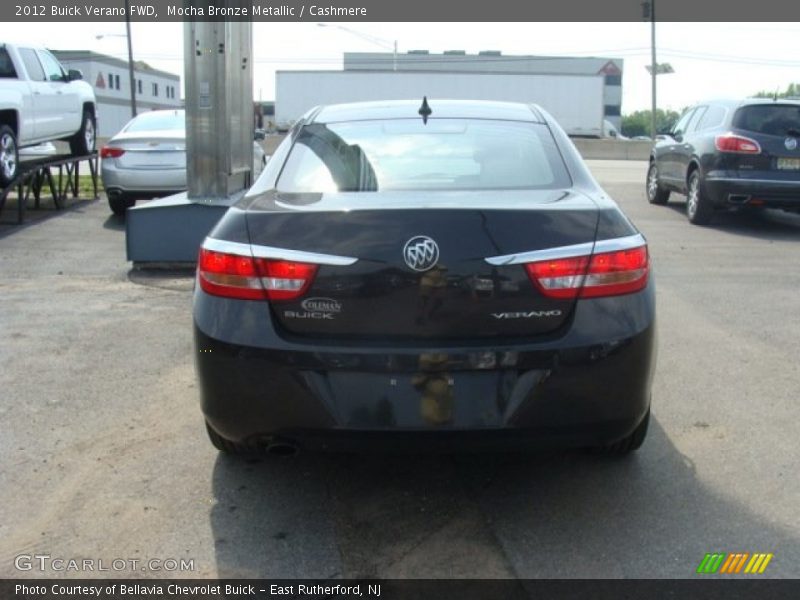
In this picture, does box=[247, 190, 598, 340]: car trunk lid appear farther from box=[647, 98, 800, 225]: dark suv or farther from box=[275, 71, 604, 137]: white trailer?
box=[275, 71, 604, 137]: white trailer

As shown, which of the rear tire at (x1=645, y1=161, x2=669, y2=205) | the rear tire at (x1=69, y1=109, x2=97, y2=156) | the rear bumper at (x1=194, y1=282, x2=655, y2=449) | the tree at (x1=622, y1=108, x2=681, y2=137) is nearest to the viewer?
the rear bumper at (x1=194, y1=282, x2=655, y2=449)

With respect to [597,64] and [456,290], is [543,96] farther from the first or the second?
[597,64]

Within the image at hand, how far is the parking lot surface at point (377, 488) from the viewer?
330 cm

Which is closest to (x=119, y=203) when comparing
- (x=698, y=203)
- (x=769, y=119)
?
(x=698, y=203)

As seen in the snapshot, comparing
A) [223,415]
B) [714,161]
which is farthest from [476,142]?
[714,161]

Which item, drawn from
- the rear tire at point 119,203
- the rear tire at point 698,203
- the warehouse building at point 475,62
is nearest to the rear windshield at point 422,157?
the rear tire at point 698,203

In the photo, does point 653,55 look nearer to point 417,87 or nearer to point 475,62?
point 417,87

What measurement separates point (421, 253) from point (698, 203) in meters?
9.93

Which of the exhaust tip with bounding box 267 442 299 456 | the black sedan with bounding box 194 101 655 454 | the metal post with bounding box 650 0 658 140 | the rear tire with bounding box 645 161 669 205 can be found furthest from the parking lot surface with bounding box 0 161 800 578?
the metal post with bounding box 650 0 658 140

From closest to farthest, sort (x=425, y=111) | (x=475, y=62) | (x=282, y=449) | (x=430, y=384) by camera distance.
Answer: (x=430, y=384) → (x=282, y=449) → (x=425, y=111) → (x=475, y=62)

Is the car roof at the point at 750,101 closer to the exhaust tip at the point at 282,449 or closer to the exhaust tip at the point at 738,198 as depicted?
the exhaust tip at the point at 738,198

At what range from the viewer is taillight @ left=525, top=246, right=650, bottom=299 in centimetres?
319

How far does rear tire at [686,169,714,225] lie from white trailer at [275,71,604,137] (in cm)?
2673

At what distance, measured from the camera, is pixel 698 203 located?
40.1ft
